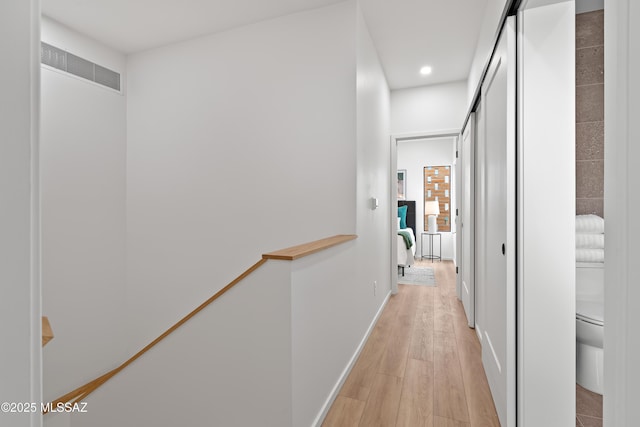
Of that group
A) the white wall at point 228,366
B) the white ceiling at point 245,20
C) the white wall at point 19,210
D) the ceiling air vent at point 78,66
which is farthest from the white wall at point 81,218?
the white wall at point 19,210

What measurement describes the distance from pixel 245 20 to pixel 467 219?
9.38 feet

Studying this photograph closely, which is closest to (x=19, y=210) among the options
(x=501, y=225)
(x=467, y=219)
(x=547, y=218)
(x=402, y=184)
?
(x=547, y=218)

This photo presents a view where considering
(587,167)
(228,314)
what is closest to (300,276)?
(228,314)

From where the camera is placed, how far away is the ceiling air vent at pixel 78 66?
253cm

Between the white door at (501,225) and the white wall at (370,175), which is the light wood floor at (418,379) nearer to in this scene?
the white door at (501,225)

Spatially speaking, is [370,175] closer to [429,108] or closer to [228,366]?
[429,108]

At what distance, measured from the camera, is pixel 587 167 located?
1.66 meters

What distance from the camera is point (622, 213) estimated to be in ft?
1.97

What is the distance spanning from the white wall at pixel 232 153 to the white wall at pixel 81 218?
0.14 metres

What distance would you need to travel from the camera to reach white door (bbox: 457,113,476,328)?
299cm

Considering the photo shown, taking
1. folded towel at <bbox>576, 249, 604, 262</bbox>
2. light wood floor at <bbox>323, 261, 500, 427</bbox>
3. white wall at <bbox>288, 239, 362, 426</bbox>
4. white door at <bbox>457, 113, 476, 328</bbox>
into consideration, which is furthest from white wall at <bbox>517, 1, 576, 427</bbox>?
white door at <bbox>457, 113, 476, 328</bbox>

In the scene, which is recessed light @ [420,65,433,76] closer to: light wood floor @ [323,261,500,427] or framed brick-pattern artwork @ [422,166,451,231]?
light wood floor @ [323,261,500,427]

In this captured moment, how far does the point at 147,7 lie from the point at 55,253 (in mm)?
2096

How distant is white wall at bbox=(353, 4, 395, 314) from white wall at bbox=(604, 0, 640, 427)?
5.71ft
